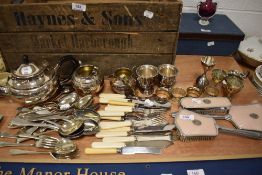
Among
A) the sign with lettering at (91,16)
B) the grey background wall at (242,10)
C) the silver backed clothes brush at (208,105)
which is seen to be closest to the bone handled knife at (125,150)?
the silver backed clothes brush at (208,105)

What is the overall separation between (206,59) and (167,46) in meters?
0.19

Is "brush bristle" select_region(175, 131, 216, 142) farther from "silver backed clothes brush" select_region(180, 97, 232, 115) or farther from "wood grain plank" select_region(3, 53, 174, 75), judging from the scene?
"wood grain plank" select_region(3, 53, 174, 75)

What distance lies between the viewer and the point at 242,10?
1.32 meters

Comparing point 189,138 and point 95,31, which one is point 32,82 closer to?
point 95,31

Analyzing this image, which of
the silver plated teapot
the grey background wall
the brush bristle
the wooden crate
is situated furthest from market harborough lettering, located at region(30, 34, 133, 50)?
the grey background wall

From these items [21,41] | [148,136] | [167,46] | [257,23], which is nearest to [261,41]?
[257,23]

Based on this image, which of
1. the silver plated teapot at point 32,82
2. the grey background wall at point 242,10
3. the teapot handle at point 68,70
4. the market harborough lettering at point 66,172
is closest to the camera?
the market harborough lettering at point 66,172

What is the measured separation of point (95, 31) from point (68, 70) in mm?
208

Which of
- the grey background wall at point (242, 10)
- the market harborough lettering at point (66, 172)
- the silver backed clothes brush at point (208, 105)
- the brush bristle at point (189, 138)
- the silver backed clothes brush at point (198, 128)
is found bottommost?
the market harborough lettering at point (66, 172)

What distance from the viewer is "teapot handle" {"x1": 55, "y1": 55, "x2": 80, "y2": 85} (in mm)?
934

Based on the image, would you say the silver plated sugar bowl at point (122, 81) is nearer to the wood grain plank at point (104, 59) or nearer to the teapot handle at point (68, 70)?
the wood grain plank at point (104, 59)

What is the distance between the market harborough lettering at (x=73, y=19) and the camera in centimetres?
87

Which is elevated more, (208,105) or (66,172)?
(208,105)

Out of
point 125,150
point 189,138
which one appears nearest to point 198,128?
point 189,138
